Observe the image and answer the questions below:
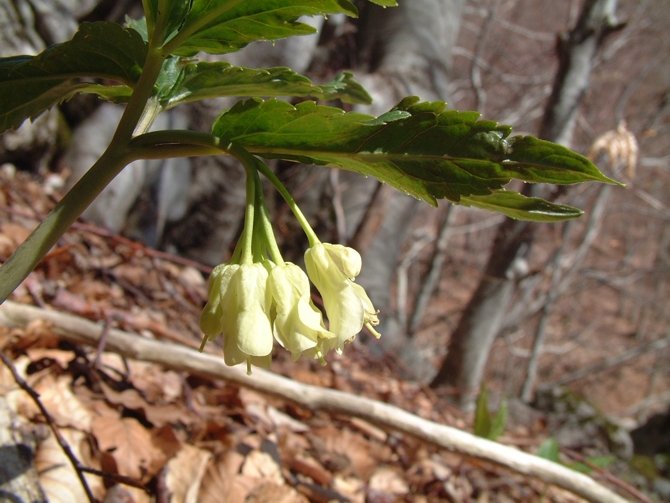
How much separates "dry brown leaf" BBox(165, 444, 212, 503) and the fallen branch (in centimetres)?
25

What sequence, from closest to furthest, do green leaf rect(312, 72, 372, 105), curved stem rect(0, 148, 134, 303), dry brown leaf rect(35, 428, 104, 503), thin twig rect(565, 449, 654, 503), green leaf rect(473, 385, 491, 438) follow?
curved stem rect(0, 148, 134, 303) → green leaf rect(312, 72, 372, 105) → dry brown leaf rect(35, 428, 104, 503) → thin twig rect(565, 449, 654, 503) → green leaf rect(473, 385, 491, 438)

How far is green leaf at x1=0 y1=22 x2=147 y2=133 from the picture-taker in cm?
75

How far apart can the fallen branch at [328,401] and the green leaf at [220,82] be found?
1.02 m

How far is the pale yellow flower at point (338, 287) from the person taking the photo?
→ 81 centimetres

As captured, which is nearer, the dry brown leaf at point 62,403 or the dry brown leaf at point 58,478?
the dry brown leaf at point 58,478

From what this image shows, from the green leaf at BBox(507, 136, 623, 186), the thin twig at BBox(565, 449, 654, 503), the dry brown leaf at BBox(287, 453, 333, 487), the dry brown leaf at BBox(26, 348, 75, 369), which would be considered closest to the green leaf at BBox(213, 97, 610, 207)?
the green leaf at BBox(507, 136, 623, 186)

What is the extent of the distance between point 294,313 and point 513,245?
3.92m

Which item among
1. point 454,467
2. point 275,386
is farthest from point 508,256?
point 275,386

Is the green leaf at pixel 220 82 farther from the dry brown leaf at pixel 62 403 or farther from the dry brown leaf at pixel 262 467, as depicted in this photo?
the dry brown leaf at pixel 262 467

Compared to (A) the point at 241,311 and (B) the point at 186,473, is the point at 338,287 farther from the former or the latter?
(B) the point at 186,473

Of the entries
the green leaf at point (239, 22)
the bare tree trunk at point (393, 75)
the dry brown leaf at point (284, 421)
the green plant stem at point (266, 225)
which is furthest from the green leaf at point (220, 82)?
the bare tree trunk at point (393, 75)

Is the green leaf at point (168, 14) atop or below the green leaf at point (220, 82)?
atop

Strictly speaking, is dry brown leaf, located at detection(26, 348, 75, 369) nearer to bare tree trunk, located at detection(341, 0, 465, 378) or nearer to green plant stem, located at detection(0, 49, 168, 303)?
green plant stem, located at detection(0, 49, 168, 303)

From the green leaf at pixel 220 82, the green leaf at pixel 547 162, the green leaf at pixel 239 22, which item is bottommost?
the green leaf at pixel 547 162
